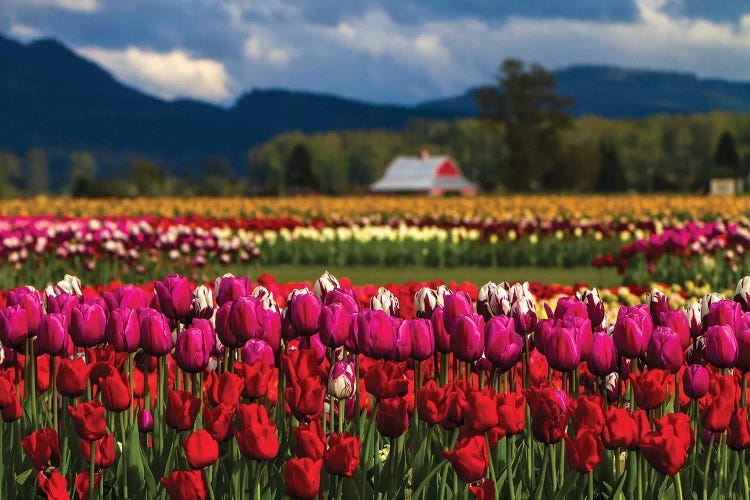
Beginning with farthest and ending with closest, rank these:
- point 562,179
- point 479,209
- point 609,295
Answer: point 562,179 < point 479,209 < point 609,295

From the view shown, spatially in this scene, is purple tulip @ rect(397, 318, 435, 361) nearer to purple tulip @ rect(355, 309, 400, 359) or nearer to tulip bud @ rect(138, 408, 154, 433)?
purple tulip @ rect(355, 309, 400, 359)

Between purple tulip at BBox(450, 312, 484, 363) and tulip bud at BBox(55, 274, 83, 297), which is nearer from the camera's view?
purple tulip at BBox(450, 312, 484, 363)

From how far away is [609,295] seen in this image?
1192 cm

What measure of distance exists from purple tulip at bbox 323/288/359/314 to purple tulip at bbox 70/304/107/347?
1006 millimetres

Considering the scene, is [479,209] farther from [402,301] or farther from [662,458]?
[662,458]

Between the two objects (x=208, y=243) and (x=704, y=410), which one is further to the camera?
(x=208, y=243)

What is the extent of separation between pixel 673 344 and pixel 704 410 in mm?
452

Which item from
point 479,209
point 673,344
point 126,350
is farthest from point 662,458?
point 479,209

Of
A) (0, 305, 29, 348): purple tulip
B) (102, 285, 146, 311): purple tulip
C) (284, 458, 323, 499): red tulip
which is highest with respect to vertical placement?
(102, 285, 146, 311): purple tulip

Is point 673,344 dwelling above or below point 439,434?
above

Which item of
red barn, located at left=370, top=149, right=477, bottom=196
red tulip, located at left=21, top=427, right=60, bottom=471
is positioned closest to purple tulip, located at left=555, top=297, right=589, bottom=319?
red tulip, located at left=21, top=427, right=60, bottom=471

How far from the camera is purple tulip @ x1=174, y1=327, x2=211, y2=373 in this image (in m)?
4.10

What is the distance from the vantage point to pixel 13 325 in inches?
177

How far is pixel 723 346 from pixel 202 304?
2301 millimetres
